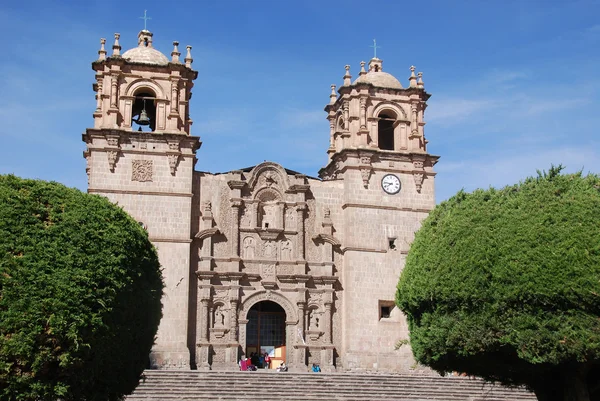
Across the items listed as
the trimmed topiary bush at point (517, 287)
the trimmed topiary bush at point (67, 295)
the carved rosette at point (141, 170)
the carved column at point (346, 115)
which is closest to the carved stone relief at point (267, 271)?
the carved rosette at point (141, 170)

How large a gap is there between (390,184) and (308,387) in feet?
32.8

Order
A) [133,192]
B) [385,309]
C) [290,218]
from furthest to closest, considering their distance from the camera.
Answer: [290,218] → [385,309] → [133,192]

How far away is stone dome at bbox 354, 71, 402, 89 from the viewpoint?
3722cm

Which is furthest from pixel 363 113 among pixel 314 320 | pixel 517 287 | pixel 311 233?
pixel 517 287

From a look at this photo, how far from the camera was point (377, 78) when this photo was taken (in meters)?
37.6

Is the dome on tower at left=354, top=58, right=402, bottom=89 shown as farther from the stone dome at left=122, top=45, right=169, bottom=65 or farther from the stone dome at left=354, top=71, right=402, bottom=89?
the stone dome at left=122, top=45, right=169, bottom=65

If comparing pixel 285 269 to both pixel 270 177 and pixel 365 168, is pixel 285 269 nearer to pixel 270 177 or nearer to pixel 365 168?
pixel 270 177

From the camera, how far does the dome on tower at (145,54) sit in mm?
35094

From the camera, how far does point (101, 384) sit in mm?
18078

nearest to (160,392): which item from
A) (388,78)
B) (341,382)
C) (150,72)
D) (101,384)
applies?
(341,382)

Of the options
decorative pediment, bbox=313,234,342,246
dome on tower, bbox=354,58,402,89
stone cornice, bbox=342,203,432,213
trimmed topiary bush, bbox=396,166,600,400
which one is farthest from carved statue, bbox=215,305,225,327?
trimmed topiary bush, bbox=396,166,600,400

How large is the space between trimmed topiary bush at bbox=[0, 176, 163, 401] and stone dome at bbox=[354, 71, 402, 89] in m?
19.8

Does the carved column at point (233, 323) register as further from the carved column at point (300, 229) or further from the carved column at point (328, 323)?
the carved column at point (328, 323)

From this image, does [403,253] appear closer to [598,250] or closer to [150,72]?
[150,72]
